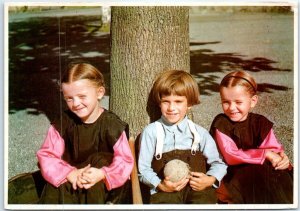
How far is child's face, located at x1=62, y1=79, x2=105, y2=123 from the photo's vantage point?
444 centimetres

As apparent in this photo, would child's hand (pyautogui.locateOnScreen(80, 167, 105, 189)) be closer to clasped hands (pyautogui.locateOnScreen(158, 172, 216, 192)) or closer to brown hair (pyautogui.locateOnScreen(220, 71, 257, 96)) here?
clasped hands (pyautogui.locateOnScreen(158, 172, 216, 192))

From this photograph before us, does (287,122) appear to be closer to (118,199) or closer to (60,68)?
(118,199)

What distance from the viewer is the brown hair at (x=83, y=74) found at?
14.6 feet

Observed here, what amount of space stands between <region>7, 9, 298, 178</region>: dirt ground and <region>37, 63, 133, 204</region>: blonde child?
10 cm

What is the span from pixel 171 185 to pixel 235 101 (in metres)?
0.81

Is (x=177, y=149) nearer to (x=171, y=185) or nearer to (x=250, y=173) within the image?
(x=171, y=185)

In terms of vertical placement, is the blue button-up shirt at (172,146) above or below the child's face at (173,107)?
below

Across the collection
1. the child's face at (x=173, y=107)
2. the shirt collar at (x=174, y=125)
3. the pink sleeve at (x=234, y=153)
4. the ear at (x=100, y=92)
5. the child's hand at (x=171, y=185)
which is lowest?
the child's hand at (x=171, y=185)

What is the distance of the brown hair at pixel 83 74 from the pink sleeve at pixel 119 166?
1.49 ft

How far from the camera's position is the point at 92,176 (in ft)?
14.6

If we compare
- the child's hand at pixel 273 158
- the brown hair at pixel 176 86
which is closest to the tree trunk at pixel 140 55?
the brown hair at pixel 176 86

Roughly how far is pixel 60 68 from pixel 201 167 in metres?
1.33

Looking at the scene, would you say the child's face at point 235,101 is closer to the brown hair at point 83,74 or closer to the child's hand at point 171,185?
the child's hand at point 171,185

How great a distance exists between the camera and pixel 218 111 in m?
4.53
